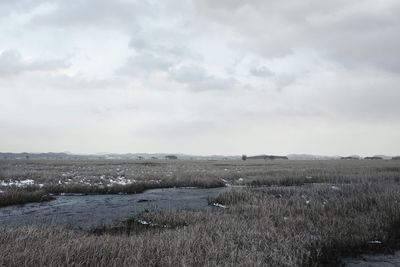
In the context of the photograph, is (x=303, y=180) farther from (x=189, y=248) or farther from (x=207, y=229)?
(x=189, y=248)

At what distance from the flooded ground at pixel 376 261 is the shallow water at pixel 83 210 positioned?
23.3ft

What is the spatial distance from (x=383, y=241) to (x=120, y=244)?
693 cm

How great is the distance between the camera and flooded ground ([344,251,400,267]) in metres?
7.36

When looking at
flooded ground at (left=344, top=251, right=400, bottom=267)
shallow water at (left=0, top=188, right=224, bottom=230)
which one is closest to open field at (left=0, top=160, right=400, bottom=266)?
flooded ground at (left=344, top=251, right=400, bottom=267)

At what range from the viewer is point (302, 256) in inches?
271

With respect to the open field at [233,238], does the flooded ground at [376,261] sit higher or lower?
lower

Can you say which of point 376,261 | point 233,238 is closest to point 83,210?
point 233,238

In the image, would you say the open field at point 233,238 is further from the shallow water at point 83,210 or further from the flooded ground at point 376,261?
the shallow water at point 83,210

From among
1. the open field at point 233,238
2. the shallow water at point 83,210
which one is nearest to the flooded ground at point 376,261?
the open field at point 233,238

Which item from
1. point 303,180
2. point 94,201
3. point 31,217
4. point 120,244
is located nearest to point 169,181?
point 94,201

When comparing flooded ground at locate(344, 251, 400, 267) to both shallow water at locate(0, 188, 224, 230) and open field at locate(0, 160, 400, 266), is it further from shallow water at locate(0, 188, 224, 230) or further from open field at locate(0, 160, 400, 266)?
shallow water at locate(0, 188, 224, 230)

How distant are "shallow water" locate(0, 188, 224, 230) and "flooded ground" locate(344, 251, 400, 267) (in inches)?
280

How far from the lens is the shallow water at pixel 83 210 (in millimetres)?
11414

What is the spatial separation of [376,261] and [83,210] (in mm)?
11416
